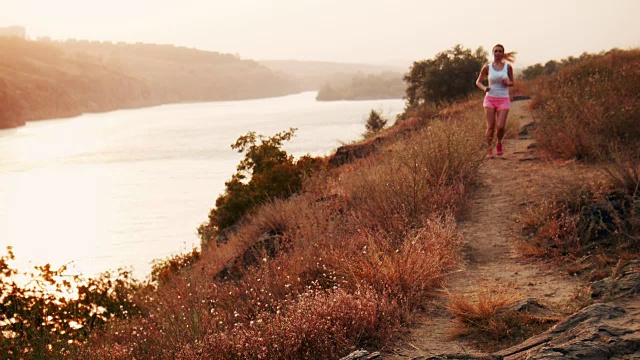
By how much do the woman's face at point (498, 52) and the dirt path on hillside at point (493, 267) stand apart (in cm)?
197

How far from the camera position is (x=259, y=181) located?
16141 mm

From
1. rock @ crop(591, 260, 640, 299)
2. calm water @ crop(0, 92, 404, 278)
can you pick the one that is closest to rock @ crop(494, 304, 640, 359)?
rock @ crop(591, 260, 640, 299)

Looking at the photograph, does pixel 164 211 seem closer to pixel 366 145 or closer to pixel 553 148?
pixel 366 145

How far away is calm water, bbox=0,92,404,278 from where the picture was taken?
26.3m

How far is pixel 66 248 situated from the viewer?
88.3 feet

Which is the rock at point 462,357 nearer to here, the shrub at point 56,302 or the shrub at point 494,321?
the shrub at point 494,321

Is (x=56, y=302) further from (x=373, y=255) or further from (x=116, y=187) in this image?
(x=116, y=187)

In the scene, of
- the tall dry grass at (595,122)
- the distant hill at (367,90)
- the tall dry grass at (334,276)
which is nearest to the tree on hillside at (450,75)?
the tall dry grass at (595,122)

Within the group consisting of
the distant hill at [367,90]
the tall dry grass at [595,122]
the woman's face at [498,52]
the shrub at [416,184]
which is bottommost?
the shrub at [416,184]

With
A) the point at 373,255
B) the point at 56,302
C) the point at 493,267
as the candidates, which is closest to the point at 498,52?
the point at 493,267

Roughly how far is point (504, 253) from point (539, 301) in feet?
5.21

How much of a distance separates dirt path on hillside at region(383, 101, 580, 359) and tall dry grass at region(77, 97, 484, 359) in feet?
0.64

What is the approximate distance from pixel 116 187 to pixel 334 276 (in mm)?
39895

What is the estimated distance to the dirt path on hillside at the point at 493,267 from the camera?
4727mm
